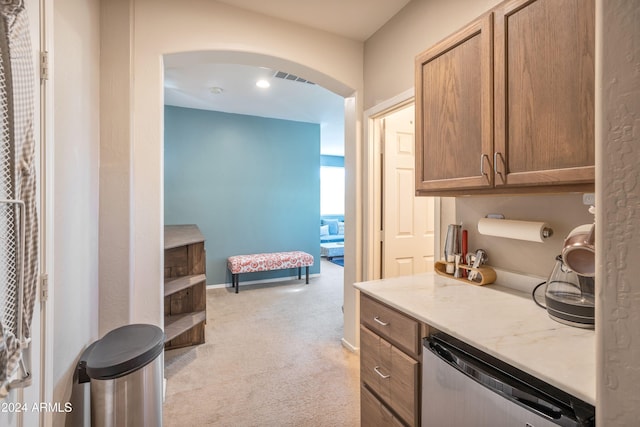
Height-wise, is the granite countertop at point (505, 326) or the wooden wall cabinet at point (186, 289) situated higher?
the granite countertop at point (505, 326)

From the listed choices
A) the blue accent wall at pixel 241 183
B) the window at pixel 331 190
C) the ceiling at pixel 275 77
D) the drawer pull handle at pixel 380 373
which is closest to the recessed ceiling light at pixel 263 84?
the ceiling at pixel 275 77

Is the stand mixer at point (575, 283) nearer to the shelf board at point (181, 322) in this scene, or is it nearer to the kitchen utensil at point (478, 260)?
the kitchen utensil at point (478, 260)

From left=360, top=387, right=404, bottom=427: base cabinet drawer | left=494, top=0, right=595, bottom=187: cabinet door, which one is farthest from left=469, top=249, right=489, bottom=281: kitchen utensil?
left=360, top=387, right=404, bottom=427: base cabinet drawer

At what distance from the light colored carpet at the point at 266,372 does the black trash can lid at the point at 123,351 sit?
0.66 metres

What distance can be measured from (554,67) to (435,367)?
46.4 inches

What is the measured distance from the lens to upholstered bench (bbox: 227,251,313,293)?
4.38 m

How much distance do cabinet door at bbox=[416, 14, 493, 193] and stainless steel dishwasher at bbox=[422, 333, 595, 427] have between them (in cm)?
72

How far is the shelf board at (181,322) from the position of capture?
2451mm

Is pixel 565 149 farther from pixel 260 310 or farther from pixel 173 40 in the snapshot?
pixel 260 310

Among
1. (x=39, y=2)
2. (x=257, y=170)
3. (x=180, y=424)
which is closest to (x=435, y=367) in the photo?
(x=180, y=424)

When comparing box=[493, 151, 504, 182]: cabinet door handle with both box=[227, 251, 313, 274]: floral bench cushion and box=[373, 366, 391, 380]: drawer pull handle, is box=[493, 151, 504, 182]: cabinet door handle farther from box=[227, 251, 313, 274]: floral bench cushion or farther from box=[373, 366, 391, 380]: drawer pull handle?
box=[227, 251, 313, 274]: floral bench cushion

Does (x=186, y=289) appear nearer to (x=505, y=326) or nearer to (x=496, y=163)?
(x=505, y=326)

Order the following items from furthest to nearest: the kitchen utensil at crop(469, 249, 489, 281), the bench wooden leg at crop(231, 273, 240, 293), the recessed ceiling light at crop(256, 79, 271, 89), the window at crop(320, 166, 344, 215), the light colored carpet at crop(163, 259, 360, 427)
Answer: the window at crop(320, 166, 344, 215) < the bench wooden leg at crop(231, 273, 240, 293) < the recessed ceiling light at crop(256, 79, 271, 89) < the light colored carpet at crop(163, 259, 360, 427) < the kitchen utensil at crop(469, 249, 489, 281)

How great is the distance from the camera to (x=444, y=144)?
1.45 m
